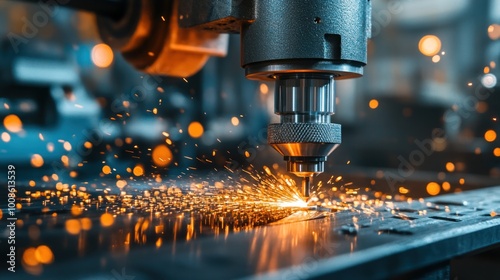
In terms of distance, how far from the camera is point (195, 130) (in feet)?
3.94

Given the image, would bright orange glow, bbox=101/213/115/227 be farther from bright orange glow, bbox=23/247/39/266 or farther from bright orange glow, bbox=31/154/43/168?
bright orange glow, bbox=31/154/43/168

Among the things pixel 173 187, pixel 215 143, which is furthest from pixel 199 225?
pixel 215 143

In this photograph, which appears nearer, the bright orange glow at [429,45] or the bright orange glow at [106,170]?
the bright orange glow at [106,170]

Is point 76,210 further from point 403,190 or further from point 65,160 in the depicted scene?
point 403,190

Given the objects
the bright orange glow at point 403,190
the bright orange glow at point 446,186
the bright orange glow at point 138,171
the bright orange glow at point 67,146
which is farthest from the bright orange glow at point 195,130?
the bright orange glow at point 446,186

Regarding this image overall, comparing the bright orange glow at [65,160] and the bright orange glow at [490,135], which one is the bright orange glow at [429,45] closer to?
the bright orange glow at [490,135]

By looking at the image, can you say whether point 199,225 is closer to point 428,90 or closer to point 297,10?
point 297,10

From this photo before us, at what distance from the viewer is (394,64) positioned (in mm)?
1696

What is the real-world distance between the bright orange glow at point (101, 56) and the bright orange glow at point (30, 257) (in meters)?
0.63

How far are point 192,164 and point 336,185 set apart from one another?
1.07 ft

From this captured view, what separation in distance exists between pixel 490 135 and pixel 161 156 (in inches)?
37.0

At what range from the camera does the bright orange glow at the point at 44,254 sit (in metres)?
0.46

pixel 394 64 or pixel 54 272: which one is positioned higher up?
pixel 394 64

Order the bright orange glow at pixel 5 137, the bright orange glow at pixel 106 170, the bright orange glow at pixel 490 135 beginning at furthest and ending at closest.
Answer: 1. the bright orange glow at pixel 490 135
2. the bright orange glow at pixel 106 170
3. the bright orange glow at pixel 5 137
